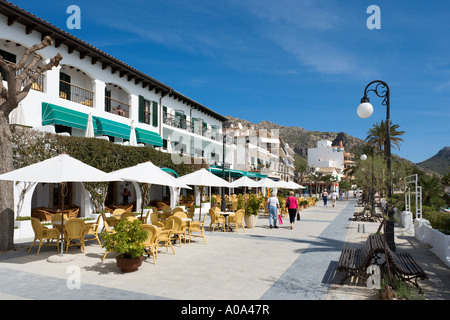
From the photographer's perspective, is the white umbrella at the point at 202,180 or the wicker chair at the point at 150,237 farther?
the white umbrella at the point at 202,180

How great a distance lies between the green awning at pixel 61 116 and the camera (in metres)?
14.8

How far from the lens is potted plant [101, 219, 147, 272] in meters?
6.77

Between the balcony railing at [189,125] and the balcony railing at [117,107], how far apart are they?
4.19 m

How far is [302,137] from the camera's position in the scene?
537ft

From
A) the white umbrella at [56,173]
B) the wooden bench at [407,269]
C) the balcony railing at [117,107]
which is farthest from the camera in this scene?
the balcony railing at [117,107]

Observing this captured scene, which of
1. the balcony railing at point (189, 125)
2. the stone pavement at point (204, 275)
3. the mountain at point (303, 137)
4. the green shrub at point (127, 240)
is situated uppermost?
the mountain at point (303, 137)

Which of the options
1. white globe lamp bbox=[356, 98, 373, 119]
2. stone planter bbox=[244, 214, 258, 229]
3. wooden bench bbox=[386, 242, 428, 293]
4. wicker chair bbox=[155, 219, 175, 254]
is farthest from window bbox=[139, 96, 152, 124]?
wooden bench bbox=[386, 242, 428, 293]

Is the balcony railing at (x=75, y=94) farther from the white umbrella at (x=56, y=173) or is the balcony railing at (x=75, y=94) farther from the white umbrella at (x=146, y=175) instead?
the white umbrella at (x=56, y=173)

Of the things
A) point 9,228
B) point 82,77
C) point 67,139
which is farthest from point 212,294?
point 82,77

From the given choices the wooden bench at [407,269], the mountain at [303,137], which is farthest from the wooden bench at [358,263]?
the mountain at [303,137]

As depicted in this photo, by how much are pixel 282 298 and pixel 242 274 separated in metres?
1.66

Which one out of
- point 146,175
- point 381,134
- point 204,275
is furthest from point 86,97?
point 381,134
